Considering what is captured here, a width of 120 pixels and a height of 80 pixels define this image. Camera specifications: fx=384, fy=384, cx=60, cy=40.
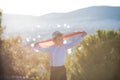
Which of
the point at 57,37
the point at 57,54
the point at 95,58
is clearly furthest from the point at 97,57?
the point at 57,37

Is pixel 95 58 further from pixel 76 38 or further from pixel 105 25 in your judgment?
pixel 105 25

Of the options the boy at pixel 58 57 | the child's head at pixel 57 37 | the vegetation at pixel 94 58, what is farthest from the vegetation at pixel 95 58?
the child's head at pixel 57 37

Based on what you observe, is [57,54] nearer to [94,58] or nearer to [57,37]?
[57,37]

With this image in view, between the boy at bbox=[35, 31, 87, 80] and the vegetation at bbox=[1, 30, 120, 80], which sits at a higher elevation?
the boy at bbox=[35, 31, 87, 80]

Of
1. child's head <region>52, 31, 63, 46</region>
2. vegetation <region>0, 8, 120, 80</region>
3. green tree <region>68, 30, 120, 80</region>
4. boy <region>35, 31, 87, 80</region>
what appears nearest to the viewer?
child's head <region>52, 31, 63, 46</region>

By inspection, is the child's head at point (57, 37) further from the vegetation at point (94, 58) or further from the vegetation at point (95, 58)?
the vegetation at point (95, 58)

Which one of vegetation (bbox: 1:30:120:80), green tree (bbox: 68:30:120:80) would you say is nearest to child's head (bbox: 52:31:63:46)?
vegetation (bbox: 1:30:120:80)

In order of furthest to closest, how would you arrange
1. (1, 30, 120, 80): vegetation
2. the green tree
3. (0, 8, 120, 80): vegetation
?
the green tree < (1, 30, 120, 80): vegetation < (0, 8, 120, 80): vegetation

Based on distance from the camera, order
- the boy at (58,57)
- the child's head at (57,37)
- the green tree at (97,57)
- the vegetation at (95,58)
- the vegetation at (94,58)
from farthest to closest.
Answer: the green tree at (97,57)
the vegetation at (95,58)
the vegetation at (94,58)
the boy at (58,57)
the child's head at (57,37)

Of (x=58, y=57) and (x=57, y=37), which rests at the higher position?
(x=57, y=37)

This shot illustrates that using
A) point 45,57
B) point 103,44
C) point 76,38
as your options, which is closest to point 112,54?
point 103,44

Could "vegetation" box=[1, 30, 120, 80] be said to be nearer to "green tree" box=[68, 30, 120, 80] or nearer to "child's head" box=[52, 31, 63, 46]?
"green tree" box=[68, 30, 120, 80]

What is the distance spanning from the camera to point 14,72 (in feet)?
50.2

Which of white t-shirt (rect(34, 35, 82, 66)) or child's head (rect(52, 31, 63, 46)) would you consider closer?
child's head (rect(52, 31, 63, 46))
